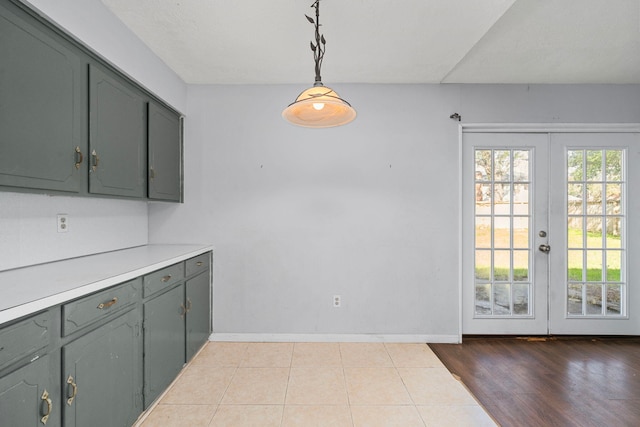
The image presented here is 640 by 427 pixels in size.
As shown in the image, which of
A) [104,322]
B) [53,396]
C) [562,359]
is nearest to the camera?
[53,396]

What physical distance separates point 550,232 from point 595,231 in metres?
0.47

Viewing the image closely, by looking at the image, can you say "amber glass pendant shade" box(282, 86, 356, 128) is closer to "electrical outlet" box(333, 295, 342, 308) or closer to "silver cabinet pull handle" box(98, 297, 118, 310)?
"silver cabinet pull handle" box(98, 297, 118, 310)

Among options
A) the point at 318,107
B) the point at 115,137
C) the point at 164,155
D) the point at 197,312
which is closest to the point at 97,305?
the point at 115,137

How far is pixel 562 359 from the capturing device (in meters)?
2.74

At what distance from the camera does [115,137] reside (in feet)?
6.88

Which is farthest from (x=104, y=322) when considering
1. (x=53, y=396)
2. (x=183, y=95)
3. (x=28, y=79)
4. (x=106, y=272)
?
(x=183, y=95)

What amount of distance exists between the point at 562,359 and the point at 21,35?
430cm

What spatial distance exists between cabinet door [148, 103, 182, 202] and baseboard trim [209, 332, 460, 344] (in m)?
1.47

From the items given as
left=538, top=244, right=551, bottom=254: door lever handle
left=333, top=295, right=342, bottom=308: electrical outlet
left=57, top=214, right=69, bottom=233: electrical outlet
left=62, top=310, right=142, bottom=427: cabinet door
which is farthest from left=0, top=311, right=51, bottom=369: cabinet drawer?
left=538, top=244, right=551, bottom=254: door lever handle

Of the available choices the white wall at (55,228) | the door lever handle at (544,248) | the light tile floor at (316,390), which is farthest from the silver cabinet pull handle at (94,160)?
the door lever handle at (544,248)

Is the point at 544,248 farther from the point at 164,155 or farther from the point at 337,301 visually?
the point at 164,155

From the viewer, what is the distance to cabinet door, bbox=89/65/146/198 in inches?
74.0

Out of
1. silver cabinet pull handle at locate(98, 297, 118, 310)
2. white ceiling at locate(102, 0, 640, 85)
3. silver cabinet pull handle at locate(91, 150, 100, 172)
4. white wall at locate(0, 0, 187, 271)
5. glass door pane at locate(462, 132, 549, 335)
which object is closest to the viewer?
silver cabinet pull handle at locate(98, 297, 118, 310)

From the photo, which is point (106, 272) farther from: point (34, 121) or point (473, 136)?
point (473, 136)
